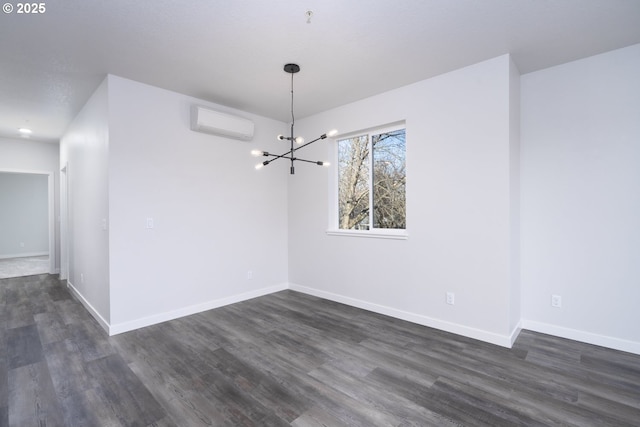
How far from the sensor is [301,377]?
2.34 meters

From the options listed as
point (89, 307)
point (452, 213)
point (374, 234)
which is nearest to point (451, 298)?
point (452, 213)

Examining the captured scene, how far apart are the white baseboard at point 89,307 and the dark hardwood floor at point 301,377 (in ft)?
0.42

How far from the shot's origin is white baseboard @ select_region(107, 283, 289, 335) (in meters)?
3.20

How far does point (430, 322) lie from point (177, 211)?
127 inches

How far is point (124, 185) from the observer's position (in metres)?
3.26

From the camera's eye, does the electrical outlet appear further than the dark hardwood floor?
Yes

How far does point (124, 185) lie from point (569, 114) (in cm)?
463

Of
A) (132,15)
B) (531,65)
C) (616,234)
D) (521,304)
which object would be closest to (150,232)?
(132,15)

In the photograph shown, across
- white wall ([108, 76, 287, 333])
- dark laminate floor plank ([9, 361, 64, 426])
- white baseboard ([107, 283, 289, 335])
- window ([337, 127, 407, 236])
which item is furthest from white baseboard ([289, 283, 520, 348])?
dark laminate floor plank ([9, 361, 64, 426])

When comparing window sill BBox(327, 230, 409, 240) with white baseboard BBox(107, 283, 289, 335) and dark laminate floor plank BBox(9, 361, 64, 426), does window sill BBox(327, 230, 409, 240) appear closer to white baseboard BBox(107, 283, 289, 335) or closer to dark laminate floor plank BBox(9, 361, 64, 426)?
white baseboard BBox(107, 283, 289, 335)

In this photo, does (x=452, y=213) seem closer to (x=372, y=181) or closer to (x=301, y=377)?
(x=372, y=181)

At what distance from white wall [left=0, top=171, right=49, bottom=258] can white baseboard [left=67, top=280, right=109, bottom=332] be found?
5235 mm

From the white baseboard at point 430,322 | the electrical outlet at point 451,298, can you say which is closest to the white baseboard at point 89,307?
the white baseboard at point 430,322

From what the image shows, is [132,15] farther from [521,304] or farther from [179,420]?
[521,304]
